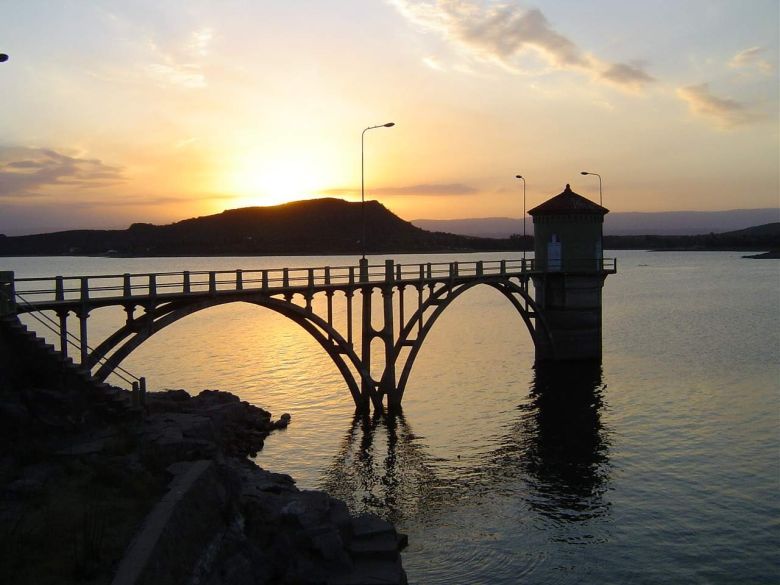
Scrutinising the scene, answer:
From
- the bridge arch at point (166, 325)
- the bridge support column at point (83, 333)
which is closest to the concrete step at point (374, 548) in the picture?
the bridge arch at point (166, 325)

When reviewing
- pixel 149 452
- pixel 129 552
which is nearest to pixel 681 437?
pixel 149 452

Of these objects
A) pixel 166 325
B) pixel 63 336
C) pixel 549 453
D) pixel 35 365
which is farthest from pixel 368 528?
pixel 549 453

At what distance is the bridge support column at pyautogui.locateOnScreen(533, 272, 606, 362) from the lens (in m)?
44.7

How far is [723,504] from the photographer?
2233cm

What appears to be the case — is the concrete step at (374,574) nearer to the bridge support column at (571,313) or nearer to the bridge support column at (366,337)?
the bridge support column at (366,337)

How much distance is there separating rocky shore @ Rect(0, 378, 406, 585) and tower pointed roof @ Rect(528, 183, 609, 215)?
29482 mm

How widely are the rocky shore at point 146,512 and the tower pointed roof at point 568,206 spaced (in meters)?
29.5

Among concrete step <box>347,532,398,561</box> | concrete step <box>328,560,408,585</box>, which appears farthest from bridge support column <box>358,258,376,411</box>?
concrete step <box>328,560,408,585</box>

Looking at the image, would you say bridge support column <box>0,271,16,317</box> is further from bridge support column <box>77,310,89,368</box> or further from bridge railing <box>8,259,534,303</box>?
bridge support column <box>77,310,89,368</box>

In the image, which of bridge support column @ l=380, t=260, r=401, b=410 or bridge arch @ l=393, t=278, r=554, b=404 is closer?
bridge support column @ l=380, t=260, r=401, b=410

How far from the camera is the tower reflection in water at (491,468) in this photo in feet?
74.2

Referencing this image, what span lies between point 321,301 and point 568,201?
249ft

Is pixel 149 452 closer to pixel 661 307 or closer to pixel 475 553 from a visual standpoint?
pixel 475 553

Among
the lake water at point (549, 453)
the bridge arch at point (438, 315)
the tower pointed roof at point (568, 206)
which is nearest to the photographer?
the lake water at point (549, 453)
